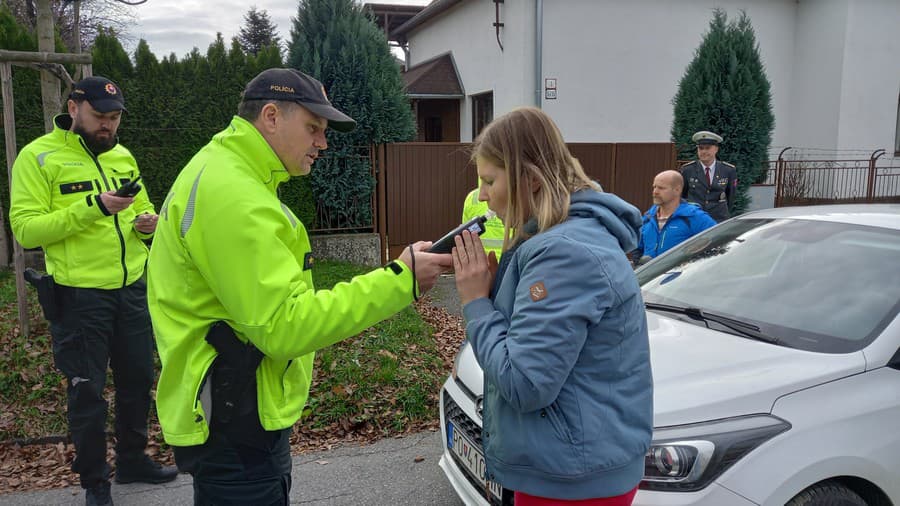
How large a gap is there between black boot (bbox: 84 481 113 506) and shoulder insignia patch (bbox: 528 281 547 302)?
2.87m

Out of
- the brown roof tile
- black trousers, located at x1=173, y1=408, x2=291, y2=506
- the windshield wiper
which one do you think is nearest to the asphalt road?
the windshield wiper

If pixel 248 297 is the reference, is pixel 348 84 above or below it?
above

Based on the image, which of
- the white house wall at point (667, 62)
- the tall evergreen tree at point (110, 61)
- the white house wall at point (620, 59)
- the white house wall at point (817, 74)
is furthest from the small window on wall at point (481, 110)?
the tall evergreen tree at point (110, 61)

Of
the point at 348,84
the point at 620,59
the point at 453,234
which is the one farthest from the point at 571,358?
the point at 620,59

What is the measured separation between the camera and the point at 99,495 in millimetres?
3332

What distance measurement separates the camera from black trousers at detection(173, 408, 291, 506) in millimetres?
1849

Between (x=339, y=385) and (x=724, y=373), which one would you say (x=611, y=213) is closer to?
(x=724, y=373)

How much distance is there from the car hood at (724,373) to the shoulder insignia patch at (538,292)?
3.37ft

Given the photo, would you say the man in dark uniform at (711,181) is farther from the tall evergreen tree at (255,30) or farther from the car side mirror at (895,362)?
the tall evergreen tree at (255,30)

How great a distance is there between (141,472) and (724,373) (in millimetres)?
3153

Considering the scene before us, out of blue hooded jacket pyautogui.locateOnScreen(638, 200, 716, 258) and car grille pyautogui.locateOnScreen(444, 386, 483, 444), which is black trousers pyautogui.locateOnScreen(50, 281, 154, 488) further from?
blue hooded jacket pyautogui.locateOnScreen(638, 200, 716, 258)

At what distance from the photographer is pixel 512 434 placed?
66.4 inches

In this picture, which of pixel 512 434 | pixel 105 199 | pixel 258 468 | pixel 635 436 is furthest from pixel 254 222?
pixel 105 199

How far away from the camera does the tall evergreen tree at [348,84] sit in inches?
348
